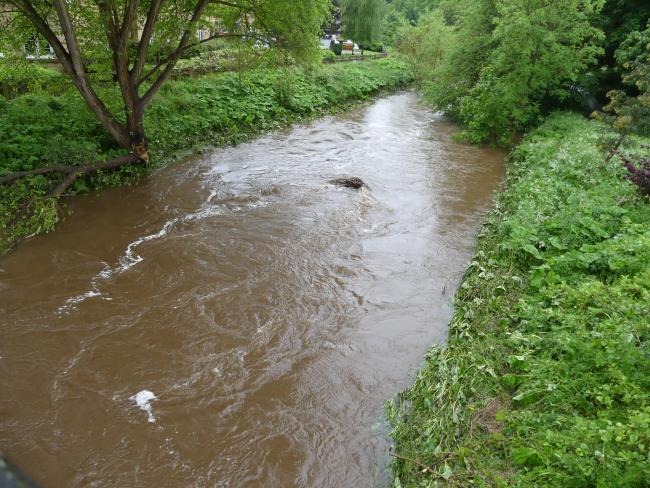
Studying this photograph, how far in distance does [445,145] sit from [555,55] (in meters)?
4.86

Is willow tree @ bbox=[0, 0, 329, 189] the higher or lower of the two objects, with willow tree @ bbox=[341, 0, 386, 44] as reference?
lower

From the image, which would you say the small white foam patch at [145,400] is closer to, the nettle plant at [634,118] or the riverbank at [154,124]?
the riverbank at [154,124]

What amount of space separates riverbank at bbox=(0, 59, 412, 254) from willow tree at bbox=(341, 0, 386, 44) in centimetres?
1729

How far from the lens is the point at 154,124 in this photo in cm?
1432

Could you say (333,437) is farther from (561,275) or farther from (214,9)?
(214,9)

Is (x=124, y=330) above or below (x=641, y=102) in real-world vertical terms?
below

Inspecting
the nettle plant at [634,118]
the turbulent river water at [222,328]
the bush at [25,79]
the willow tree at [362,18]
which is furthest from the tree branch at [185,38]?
the willow tree at [362,18]

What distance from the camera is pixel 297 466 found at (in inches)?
192

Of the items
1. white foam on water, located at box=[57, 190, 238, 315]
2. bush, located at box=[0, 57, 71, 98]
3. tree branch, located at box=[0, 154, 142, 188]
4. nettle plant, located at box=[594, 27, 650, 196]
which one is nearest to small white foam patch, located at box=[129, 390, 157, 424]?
white foam on water, located at box=[57, 190, 238, 315]

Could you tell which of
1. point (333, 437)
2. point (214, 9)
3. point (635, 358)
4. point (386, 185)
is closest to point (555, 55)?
point (386, 185)

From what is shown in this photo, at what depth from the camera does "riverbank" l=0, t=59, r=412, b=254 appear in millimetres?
9609

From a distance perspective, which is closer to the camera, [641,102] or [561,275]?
[561,275]

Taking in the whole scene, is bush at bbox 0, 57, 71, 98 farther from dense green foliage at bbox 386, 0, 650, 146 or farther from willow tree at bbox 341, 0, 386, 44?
willow tree at bbox 341, 0, 386, 44

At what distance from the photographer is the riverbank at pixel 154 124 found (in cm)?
961
